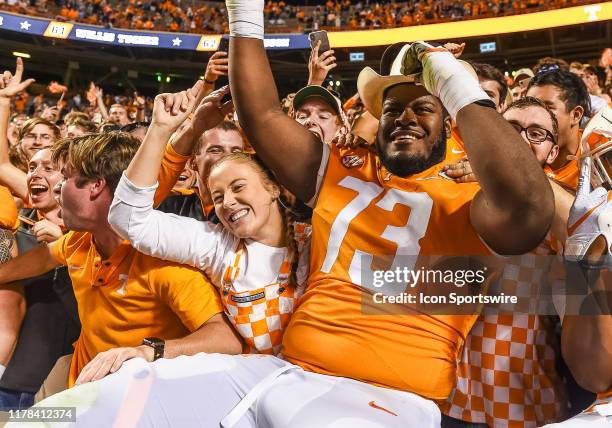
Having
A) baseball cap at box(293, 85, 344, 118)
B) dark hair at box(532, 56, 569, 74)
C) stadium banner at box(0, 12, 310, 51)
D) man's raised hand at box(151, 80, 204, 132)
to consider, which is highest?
stadium banner at box(0, 12, 310, 51)

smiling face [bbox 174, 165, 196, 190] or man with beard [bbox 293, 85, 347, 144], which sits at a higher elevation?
man with beard [bbox 293, 85, 347, 144]

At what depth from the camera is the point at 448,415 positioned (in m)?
1.84

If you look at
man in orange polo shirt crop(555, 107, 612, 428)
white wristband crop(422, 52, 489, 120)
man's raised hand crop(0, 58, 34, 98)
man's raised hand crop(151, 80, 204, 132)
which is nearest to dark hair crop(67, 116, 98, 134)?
man's raised hand crop(0, 58, 34, 98)

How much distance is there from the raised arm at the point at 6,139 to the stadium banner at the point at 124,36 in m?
15.2

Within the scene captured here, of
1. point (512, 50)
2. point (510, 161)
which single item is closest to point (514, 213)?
point (510, 161)

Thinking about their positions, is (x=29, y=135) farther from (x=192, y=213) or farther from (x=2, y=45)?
(x=2, y=45)

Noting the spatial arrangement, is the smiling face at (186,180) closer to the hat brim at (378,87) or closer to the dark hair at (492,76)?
the hat brim at (378,87)

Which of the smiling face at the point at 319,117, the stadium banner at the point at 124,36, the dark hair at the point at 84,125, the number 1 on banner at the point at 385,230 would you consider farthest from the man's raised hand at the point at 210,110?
the stadium banner at the point at 124,36

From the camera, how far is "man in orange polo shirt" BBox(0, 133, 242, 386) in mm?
1810

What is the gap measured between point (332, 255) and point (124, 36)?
64.1ft

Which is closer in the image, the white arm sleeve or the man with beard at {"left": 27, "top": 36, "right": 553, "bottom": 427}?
the man with beard at {"left": 27, "top": 36, "right": 553, "bottom": 427}

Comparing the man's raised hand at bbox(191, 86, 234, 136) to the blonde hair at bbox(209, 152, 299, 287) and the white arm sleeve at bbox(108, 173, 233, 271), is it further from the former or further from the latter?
the white arm sleeve at bbox(108, 173, 233, 271)

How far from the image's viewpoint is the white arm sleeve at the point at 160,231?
174cm

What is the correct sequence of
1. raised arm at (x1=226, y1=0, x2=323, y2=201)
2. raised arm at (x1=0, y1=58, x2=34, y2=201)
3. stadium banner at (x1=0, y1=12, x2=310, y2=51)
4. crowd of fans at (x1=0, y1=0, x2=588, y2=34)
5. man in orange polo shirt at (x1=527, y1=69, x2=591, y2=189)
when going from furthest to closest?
crowd of fans at (x1=0, y1=0, x2=588, y2=34) < stadium banner at (x1=0, y1=12, x2=310, y2=51) < raised arm at (x1=0, y1=58, x2=34, y2=201) < man in orange polo shirt at (x1=527, y1=69, x2=591, y2=189) < raised arm at (x1=226, y1=0, x2=323, y2=201)
